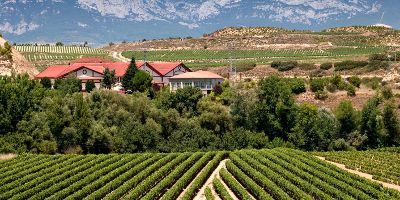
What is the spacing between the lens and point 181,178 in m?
44.0

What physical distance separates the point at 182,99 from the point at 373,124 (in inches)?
958

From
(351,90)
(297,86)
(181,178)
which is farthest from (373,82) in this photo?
(181,178)

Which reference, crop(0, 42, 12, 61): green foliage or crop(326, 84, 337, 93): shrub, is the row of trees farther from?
crop(0, 42, 12, 61): green foliage

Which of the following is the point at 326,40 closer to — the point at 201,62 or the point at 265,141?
the point at 201,62

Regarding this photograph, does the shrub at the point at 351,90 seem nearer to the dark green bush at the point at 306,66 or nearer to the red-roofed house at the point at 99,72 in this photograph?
the dark green bush at the point at 306,66

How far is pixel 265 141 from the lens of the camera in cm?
6675

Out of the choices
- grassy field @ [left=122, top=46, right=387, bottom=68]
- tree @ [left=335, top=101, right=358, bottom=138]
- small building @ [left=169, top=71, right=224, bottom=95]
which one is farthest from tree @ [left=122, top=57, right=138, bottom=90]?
grassy field @ [left=122, top=46, right=387, bottom=68]

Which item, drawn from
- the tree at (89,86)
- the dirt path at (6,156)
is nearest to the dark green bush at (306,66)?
the tree at (89,86)

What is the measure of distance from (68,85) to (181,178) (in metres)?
38.9

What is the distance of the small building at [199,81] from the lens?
83.6 m

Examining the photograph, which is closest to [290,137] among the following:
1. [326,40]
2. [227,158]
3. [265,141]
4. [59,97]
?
[265,141]

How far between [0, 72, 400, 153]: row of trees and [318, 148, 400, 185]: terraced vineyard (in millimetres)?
7375

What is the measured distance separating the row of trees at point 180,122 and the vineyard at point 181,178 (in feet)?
32.0

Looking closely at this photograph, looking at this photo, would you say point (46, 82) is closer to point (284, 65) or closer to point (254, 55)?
point (284, 65)
